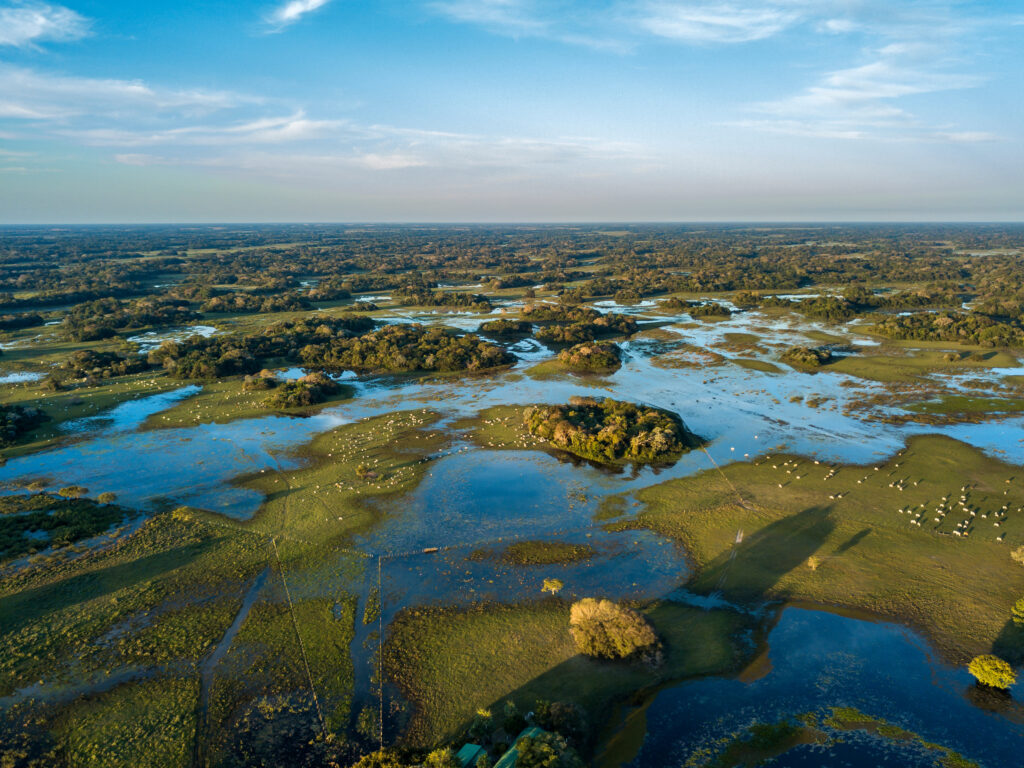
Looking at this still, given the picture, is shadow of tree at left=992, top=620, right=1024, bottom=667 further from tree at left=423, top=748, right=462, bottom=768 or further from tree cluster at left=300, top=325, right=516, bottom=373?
tree cluster at left=300, top=325, right=516, bottom=373

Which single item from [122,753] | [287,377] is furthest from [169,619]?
[287,377]

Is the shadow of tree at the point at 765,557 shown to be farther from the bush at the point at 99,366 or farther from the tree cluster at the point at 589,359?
the bush at the point at 99,366

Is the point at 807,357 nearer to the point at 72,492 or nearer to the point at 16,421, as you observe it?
the point at 72,492

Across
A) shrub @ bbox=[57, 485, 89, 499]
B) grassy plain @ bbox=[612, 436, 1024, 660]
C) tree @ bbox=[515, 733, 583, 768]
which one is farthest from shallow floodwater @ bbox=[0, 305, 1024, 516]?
tree @ bbox=[515, 733, 583, 768]

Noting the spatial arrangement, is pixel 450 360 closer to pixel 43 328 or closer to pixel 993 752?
pixel 993 752

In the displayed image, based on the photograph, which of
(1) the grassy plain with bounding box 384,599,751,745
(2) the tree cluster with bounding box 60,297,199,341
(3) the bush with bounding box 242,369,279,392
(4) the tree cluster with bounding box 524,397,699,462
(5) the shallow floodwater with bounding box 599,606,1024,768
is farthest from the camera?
(2) the tree cluster with bounding box 60,297,199,341

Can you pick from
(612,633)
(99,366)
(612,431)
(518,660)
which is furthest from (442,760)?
(99,366)
